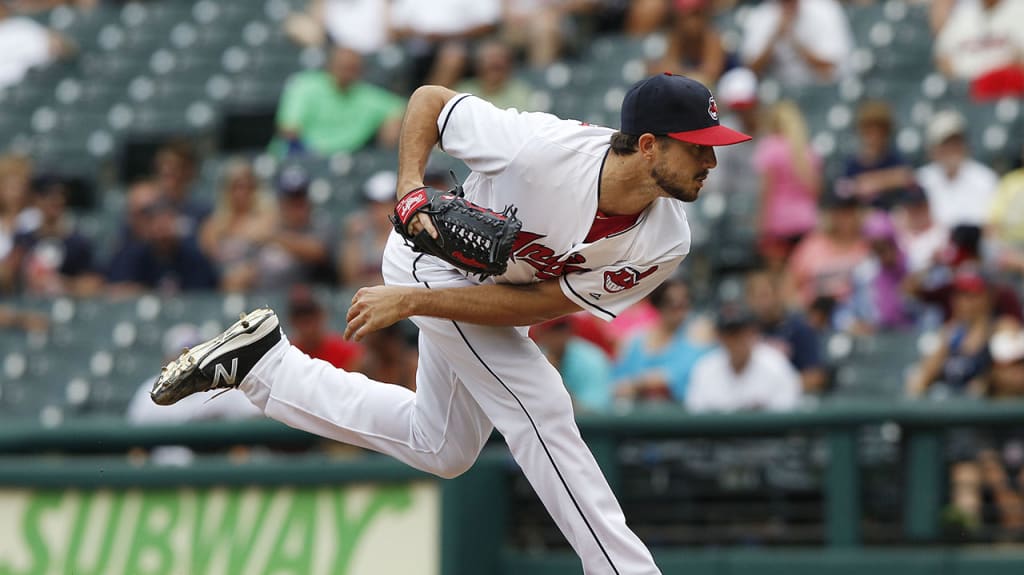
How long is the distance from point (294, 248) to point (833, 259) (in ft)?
10.2

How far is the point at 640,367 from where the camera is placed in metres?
7.82

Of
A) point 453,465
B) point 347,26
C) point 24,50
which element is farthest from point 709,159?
point 24,50

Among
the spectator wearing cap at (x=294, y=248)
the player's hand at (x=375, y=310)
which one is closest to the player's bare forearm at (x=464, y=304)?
the player's hand at (x=375, y=310)

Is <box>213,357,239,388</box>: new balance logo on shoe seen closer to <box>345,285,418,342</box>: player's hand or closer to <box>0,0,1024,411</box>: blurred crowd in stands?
<box>345,285,418,342</box>: player's hand

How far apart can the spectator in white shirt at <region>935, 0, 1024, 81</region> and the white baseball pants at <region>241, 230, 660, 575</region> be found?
506 centimetres

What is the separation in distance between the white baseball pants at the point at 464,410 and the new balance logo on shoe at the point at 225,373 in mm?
57

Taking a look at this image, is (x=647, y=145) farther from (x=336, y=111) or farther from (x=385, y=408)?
(x=336, y=111)

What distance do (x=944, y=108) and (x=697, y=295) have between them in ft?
5.95

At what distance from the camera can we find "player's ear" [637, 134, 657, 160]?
4496 millimetres

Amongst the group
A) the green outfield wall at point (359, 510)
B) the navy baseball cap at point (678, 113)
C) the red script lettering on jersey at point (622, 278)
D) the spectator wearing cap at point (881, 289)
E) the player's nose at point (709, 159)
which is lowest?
the green outfield wall at point (359, 510)

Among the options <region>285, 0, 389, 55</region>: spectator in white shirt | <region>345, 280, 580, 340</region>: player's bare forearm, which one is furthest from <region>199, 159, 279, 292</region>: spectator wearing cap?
<region>345, 280, 580, 340</region>: player's bare forearm

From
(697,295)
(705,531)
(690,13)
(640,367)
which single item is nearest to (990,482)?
(705,531)

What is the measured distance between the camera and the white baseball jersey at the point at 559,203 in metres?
4.64

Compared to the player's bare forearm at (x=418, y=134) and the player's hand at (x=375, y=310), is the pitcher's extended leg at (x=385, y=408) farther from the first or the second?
the player's bare forearm at (x=418, y=134)
